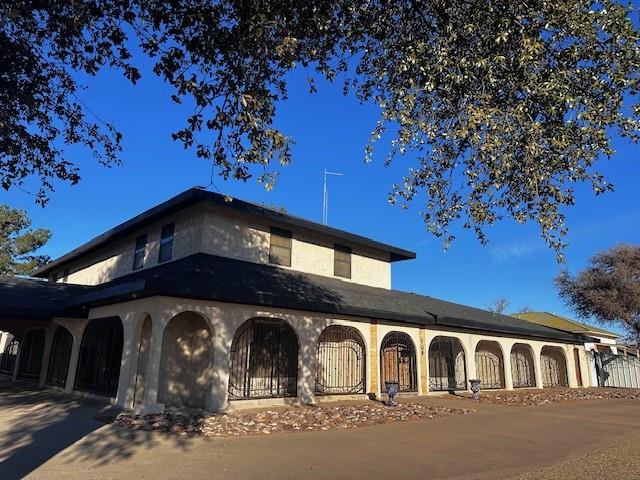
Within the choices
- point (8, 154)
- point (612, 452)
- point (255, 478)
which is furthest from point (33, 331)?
point (612, 452)

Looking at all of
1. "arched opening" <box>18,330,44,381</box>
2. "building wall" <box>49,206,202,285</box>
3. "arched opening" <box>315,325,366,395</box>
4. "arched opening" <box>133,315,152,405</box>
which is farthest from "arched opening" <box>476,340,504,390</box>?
"arched opening" <box>18,330,44,381</box>

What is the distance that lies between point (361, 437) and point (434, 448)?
1563 millimetres

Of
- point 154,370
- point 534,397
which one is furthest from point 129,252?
point 534,397

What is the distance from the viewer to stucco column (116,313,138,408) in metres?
12.3

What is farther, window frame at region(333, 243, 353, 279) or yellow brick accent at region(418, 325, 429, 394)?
window frame at region(333, 243, 353, 279)

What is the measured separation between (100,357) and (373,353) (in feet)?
29.2

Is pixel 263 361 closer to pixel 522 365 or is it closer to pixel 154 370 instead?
pixel 154 370

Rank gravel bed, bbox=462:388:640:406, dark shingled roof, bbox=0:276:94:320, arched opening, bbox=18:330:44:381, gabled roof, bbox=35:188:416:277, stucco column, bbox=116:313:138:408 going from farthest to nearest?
arched opening, bbox=18:330:44:381
gravel bed, bbox=462:388:640:406
gabled roof, bbox=35:188:416:277
dark shingled roof, bbox=0:276:94:320
stucco column, bbox=116:313:138:408

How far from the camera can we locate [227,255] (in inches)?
635

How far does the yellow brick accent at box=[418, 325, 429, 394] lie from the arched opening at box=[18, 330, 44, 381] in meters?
15.6

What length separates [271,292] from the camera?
45.5ft

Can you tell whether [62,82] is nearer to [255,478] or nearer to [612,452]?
[255,478]

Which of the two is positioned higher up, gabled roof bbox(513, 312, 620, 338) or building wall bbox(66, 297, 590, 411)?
gabled roof bbox(513, 312, 620, 338)

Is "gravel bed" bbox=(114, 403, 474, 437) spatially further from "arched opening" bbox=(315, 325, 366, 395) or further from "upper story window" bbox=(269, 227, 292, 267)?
"upper story window" bbox=(269, 227, 292, 267)
